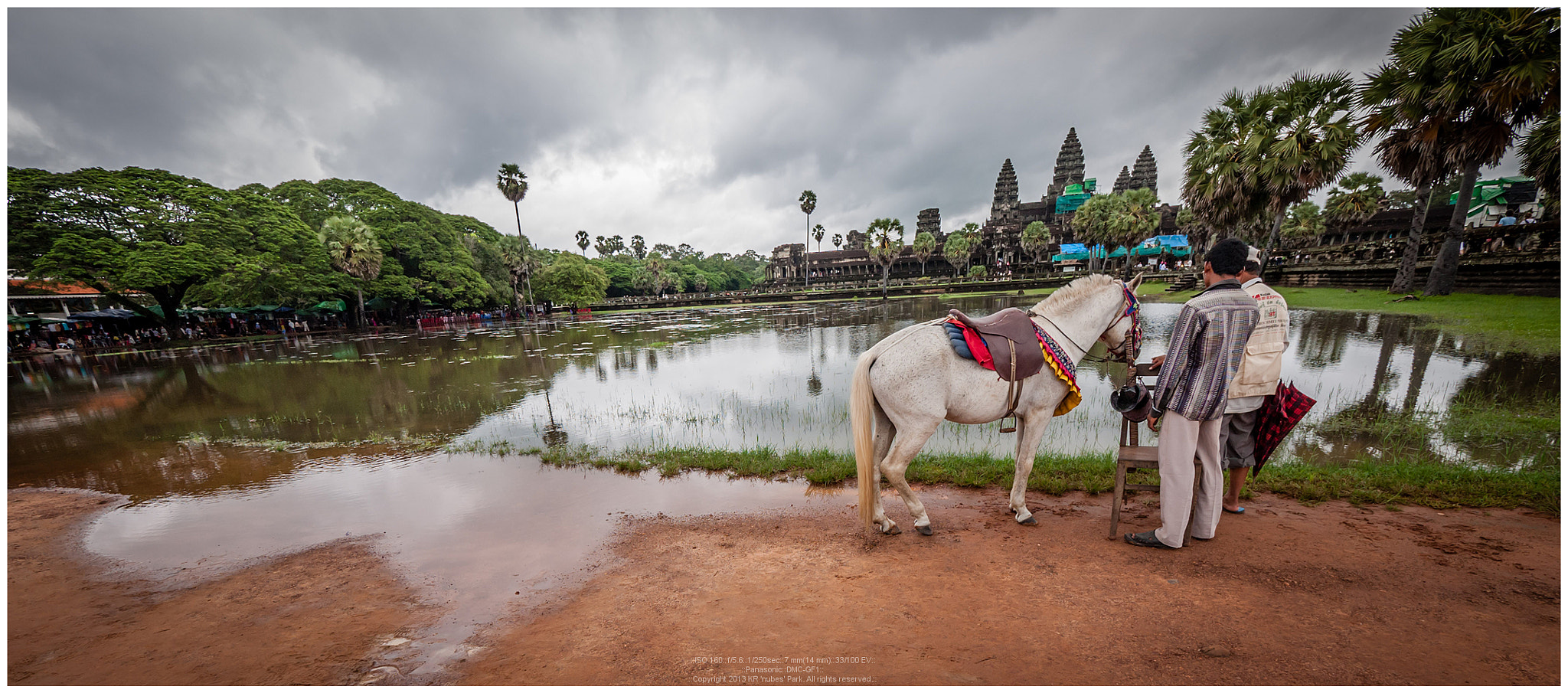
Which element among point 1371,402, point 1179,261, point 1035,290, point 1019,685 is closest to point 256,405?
point 1019,685

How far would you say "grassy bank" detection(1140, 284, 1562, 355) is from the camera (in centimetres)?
855

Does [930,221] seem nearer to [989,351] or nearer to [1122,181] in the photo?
[1122,181]

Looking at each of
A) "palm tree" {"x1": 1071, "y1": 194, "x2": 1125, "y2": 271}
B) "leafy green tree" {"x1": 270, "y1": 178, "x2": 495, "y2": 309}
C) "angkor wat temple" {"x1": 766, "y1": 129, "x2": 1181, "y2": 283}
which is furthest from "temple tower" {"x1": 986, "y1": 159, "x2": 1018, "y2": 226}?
"leafy green tree" {"x1": 270, "y1": 178, "x2": 495, "y2": 309}

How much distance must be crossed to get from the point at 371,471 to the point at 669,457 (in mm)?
3576

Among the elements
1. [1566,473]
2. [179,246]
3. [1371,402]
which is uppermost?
[179,246]

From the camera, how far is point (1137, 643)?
8.20ft

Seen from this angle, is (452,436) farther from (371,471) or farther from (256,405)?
(256,405)

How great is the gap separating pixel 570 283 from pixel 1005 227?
41705 millimetres

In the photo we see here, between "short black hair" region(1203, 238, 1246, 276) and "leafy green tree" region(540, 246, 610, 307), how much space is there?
43420mm

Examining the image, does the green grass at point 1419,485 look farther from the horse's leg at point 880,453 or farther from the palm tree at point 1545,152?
the palm tree at point 1545,152

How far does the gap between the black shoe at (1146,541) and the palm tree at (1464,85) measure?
39.1 ft

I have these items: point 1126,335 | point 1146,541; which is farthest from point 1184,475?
point 1126,335

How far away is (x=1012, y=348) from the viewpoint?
362 cm

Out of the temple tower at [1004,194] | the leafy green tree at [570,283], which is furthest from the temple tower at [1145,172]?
the leafy green tree at [570,283]
